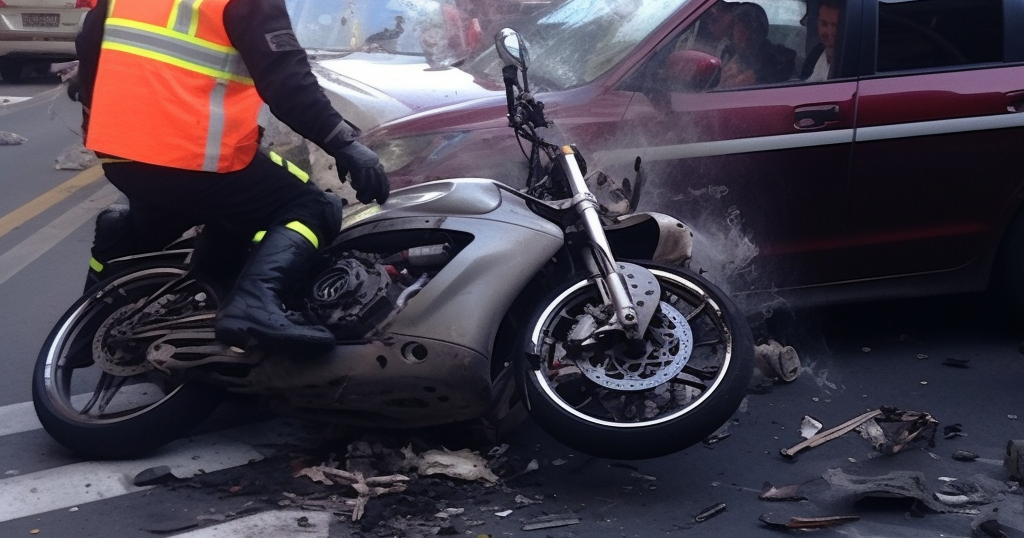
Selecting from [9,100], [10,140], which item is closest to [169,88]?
[10,140]

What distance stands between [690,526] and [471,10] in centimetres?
638

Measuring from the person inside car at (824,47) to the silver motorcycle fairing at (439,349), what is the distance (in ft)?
6.06

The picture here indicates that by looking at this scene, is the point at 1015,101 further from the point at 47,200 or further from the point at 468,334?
the point at 47,200

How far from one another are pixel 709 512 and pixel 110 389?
7.29 ft

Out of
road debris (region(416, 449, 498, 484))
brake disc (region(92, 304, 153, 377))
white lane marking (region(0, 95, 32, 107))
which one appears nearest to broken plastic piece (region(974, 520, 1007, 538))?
road debris (region(416, 449, 498, 484))

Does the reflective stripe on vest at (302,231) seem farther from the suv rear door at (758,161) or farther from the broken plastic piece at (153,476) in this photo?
the suv rear door at (758,161)

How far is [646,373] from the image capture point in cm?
397

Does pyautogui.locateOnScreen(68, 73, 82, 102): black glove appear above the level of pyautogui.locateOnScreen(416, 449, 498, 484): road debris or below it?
above

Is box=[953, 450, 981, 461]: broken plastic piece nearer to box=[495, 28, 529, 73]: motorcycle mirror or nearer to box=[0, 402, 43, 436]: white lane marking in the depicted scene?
box=[495, 28, 529, 73]: motorcycle mirror

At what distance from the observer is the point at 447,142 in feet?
17.5

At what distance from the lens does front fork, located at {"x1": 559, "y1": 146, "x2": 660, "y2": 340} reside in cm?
392

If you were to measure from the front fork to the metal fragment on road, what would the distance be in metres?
0.62

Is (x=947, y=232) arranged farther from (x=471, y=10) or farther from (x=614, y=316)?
(x=471, y=10)

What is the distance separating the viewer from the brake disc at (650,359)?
3.94 m
